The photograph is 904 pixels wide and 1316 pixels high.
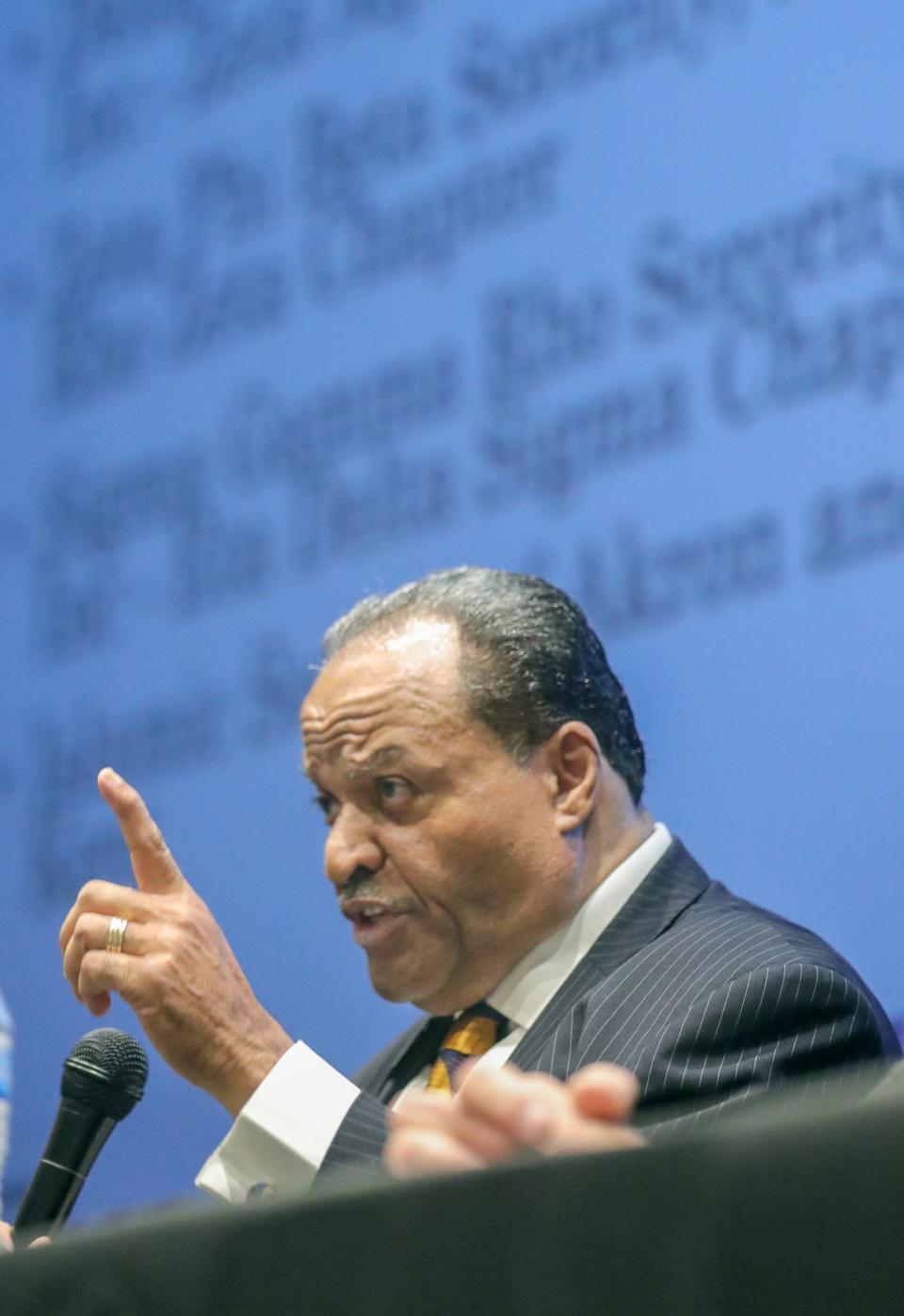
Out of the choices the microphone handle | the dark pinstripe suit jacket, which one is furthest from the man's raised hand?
the microphone handle

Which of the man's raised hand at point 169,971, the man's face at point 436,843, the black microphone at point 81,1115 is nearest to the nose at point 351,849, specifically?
the man's face at point 436,843

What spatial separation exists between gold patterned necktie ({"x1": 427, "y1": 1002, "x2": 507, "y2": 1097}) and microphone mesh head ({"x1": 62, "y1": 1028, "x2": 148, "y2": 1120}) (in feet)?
2.33

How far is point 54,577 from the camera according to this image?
3.56m

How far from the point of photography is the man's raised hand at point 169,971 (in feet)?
6.74

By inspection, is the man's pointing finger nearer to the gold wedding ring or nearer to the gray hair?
the gold wedding ring

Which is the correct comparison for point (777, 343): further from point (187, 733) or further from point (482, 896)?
point (187, 733)

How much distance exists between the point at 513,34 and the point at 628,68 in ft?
0.88

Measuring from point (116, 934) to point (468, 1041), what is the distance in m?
0.56

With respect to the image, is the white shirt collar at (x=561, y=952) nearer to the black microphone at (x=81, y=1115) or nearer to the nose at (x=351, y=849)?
the nose at (x=351, y=849)

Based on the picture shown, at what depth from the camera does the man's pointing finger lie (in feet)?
6.83

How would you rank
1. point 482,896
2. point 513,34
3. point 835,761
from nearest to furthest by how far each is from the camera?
point 482,896
point 835,761
point 513,34

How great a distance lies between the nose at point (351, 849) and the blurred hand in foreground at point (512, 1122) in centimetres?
164

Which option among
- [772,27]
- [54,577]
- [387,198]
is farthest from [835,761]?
[54,577]

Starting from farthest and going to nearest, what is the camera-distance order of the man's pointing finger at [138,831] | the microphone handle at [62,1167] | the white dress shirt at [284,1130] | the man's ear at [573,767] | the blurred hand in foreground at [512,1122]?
the man's ear at [573,767], the man's pointing finger at [138,831], the white dress shirt at [284,1130], the microphone handle at [62,1167], the blurred hand in foreground at [512,1122]
